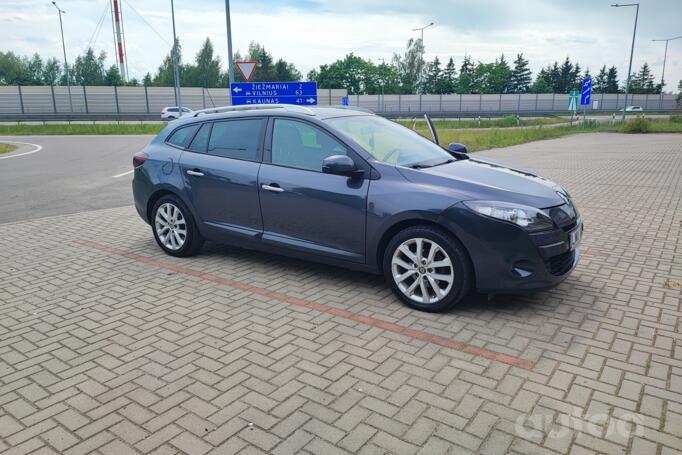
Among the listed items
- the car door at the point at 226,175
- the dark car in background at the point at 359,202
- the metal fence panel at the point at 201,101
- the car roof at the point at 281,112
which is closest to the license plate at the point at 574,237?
the dark car in background at the point at 359,202

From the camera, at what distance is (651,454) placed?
2.69m

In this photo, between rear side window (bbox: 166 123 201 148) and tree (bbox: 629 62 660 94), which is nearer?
rear side window (bbox: 166 123 201 148)

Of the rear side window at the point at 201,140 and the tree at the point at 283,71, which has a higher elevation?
the tree at the point at 283,71

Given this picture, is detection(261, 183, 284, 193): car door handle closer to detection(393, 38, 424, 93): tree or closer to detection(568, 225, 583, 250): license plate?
detection(568, 225, 583, 250): license plate

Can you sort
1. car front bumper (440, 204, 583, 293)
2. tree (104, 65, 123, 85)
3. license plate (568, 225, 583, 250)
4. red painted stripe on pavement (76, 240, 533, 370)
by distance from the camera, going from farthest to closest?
tree (104, 65, 123, 85) < license plate (568, 225, 583, 250) < car front bumper (440, 204, 583, 293) < red painted stripe on pavement (76, 240, 533, 370)

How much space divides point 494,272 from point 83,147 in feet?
69.3

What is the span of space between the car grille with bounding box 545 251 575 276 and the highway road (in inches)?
306

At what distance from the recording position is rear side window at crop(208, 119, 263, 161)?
5535 millimetres

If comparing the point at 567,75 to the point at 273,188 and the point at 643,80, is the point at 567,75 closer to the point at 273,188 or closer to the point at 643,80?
the point at 643,80

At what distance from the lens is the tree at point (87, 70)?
347 ft

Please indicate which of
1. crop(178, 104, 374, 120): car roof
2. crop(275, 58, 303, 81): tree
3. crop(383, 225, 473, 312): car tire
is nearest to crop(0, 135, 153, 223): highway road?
crop(178, 104, 374, 120): car roof

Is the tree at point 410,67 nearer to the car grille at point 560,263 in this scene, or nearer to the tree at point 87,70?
the tree at point 87,70

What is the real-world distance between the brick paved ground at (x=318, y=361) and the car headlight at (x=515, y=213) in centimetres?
78

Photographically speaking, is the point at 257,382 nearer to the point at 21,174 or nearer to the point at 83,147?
the point at 21,174
